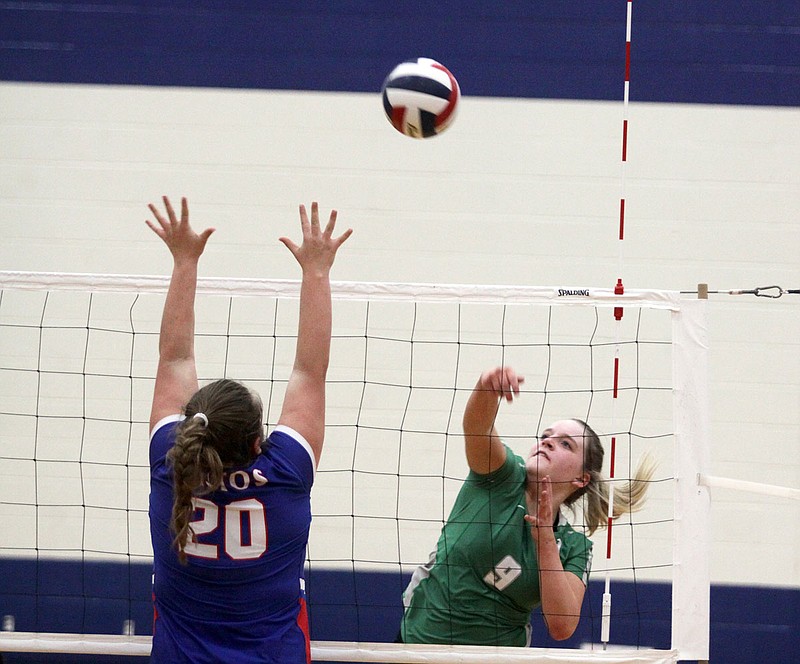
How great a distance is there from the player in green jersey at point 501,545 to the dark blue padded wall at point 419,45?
249 centimetres

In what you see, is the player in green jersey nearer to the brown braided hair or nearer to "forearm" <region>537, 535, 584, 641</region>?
"forearm" <region>537, 535, 584, 641</region>

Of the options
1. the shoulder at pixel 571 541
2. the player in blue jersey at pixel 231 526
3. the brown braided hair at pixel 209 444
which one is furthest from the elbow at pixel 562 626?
the brown braided hair at pixel 209 444

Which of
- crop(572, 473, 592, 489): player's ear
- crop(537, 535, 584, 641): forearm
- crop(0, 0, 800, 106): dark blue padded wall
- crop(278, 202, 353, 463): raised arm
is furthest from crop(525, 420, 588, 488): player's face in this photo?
crop(0, 0, 800, 106): dark blue padded wall

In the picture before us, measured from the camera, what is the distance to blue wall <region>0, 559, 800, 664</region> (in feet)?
16.3

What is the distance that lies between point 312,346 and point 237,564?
0.58 meters

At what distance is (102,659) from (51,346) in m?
1.71

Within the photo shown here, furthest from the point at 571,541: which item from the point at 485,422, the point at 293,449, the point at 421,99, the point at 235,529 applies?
the point at 421,99

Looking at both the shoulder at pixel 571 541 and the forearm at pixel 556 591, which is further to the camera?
the shoulder at pixel 571 541

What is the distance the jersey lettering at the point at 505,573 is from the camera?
309 centimetres

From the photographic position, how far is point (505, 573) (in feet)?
10.2

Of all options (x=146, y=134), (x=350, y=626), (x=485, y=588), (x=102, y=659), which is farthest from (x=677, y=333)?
(x=102, y=659)

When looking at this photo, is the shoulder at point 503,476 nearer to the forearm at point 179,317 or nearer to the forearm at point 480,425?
the forearm at point 480,425

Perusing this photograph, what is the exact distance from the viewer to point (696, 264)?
4.98m

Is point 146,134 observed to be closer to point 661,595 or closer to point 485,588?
point 485,588
